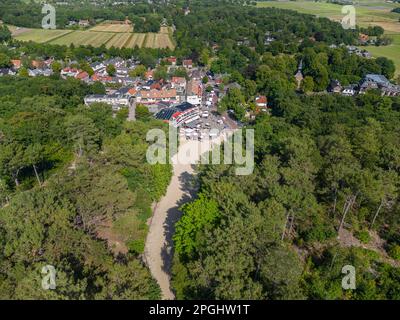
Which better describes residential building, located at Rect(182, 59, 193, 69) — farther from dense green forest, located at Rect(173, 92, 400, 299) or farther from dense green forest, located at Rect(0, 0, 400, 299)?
dense green forest, located at Rect(173, 92, 400, 299)

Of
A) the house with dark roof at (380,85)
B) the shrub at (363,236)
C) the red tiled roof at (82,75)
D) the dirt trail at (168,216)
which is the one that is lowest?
the dirt trail at (168,216)

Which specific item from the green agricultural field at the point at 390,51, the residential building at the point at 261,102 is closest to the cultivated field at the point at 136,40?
the residential building at the point at 261,102

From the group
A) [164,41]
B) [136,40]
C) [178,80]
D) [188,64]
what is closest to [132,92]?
[178,80]

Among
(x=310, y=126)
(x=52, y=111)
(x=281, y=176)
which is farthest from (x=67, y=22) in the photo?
(x=281, y=176)

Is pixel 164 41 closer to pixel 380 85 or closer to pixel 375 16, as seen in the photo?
pixel 380 85

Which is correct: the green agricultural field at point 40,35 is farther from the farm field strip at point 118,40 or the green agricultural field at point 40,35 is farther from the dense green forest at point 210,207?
the dense green forest at point 210,207

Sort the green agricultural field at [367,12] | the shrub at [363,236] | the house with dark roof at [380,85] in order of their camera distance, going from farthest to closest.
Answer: the green agricultural field at [367,12] → the house with dark roof at [380,85] → the shrub at [363,236]
